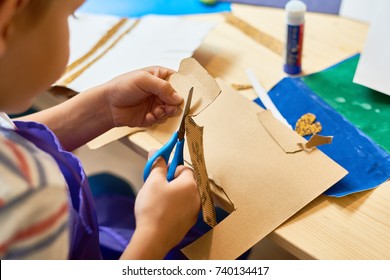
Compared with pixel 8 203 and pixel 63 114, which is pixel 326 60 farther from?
pixel 8 203

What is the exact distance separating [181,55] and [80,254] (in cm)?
Result: 40

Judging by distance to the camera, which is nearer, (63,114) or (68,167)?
(68,167)

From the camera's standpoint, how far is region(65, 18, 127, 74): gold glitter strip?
2.69ft

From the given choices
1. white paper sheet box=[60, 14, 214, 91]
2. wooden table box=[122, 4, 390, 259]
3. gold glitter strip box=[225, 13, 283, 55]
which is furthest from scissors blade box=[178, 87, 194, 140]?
gold glitter strip box=[225, 13, 283, 55]

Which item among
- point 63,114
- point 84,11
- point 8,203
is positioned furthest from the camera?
point 84,11

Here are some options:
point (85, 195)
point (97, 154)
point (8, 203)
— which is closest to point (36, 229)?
point (8, 203)

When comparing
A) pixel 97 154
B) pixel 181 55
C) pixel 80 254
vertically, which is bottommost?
pixel 97 154

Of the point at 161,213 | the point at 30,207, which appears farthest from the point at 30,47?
the point at 161,213

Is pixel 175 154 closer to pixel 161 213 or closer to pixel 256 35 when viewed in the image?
pixel 161 213

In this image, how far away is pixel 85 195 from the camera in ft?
1.86

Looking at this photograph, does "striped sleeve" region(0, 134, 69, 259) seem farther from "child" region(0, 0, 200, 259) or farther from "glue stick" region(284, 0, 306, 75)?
"glue stick" region(284, 0, 306, 75)

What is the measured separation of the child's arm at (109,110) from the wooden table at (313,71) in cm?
4

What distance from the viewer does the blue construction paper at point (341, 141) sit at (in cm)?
58

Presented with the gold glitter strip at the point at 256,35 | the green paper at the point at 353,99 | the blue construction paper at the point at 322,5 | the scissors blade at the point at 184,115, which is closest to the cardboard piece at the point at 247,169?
the scissors blade at the point at 184,115
